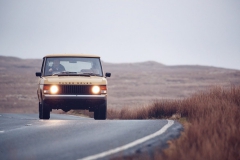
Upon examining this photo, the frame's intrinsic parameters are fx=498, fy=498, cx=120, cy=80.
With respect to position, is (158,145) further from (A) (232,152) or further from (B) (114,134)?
(B) (114,134)

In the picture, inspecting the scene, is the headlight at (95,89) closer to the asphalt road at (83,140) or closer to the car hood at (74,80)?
the car hood at (74,80)

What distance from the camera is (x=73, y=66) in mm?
16562

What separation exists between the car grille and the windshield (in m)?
0.80

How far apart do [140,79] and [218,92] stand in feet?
248

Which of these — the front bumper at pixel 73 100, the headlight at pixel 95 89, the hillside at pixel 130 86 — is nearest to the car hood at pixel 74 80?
the headlight at pixel 95 89

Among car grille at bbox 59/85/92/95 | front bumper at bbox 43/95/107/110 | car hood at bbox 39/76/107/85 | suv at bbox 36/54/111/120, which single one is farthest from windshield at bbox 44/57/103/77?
front bumper at bbox 43/95/107/110

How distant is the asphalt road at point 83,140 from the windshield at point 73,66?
343 centimetres

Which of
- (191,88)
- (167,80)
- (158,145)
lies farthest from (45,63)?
(167,80)

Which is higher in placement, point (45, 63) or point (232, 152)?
point (45, 63)

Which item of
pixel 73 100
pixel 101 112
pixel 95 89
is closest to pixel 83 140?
pixel 73 100

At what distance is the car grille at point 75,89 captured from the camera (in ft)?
50.6

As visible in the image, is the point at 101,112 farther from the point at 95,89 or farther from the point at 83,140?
the point at 83,140

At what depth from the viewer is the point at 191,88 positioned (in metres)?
79.2

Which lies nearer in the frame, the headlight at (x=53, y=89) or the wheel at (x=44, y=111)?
the headlight at (x=53, y=89)
